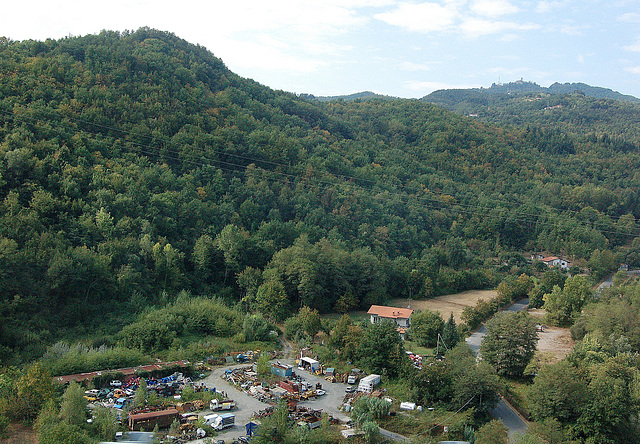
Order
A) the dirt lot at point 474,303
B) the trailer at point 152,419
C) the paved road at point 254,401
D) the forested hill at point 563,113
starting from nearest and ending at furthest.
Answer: the trailer at point 152,419 → the paved road at point 254,401 → the dirt lot at point 474,303 → the forested hill at point 563,113

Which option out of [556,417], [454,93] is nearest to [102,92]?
[556,417]

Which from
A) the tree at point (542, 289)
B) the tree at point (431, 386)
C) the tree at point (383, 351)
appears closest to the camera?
the tree at point (431, 386)

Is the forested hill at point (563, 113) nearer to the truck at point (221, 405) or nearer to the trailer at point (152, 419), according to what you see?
the truck at point (221, 405)

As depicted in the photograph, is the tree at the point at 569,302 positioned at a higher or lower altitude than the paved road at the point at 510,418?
higher

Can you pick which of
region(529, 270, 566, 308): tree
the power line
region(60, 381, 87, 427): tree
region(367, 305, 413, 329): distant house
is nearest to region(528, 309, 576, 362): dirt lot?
region(529, 270, 566, 308): tree

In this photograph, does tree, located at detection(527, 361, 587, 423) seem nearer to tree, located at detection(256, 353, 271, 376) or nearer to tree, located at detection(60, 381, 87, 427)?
tree, located at detection(256, 353, 271, 376)

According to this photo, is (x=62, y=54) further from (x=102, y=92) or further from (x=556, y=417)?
(x=556, y=417)

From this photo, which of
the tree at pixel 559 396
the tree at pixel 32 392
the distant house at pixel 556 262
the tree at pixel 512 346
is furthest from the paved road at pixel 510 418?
the distant house at pixel 556 262
